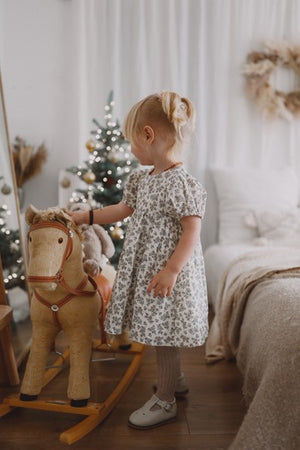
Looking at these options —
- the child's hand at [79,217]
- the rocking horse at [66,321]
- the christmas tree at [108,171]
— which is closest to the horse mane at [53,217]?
the rocking horse at [66,321]

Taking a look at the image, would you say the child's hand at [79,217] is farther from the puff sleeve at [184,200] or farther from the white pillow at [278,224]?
the white pillow at [278,224]

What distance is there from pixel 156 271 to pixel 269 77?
218 centimetres

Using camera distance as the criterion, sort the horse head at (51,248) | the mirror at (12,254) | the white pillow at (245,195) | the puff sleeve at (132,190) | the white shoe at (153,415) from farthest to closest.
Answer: the white pillow at (245,195)
the mirror at (12,254)
the puff sleeve at (132,190)
the white shoe at (153,415)
the horse head at (51,248)

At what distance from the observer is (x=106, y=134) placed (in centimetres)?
283

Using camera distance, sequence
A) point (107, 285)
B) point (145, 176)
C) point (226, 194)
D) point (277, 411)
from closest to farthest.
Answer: point (277, 411), point (145, 176), point (107, 285), point (226, 194)

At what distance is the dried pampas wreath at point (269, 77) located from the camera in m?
3.14

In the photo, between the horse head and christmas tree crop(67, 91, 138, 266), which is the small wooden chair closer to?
the horse head

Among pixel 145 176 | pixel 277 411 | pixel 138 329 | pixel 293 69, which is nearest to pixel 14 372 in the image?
pixel 138 329

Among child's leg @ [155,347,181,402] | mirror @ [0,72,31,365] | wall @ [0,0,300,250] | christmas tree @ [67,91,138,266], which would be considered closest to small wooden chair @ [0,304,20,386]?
mirror @ [0,72,31,365]

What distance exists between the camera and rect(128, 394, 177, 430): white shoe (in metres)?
1.57

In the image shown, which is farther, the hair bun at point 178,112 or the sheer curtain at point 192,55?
the sheer curtain at point 192,55

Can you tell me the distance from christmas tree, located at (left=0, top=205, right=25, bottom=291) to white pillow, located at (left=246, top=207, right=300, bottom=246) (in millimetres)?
Answer: 1449

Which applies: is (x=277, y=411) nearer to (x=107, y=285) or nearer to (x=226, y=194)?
(x=107, y=285)

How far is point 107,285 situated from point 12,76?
2.00 m
